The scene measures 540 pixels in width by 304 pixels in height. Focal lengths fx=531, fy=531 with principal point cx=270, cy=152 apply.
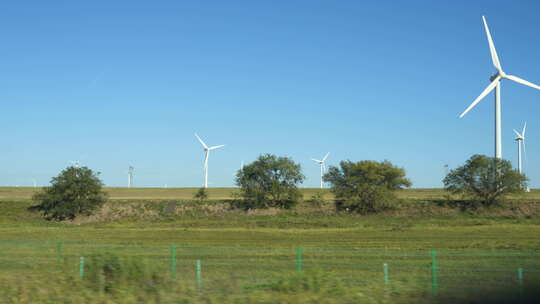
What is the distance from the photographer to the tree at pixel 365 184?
82.1 meters

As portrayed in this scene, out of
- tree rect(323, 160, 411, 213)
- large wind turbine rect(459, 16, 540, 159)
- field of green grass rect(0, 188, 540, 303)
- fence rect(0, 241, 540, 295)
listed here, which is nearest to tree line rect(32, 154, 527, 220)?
tree rect(323, 160, 411, 213)

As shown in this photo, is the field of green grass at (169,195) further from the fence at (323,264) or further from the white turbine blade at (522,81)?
the fence at (323,264)

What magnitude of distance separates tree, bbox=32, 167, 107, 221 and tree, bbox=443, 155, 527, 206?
181ft

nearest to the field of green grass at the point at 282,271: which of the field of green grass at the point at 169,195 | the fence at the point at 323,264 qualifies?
the fence at the point at 323,264

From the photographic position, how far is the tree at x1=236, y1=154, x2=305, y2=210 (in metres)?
86.2

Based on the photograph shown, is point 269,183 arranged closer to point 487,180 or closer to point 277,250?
point 487,180

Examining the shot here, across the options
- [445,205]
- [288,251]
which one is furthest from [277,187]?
[288,251]

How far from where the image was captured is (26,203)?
8712 cm

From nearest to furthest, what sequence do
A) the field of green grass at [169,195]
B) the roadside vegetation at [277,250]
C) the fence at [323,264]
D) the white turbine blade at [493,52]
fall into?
1. the roadside vegetation at [277,250]
2. the fence at [323,264]
3. the white turbine blade at [493,52]
4. the field of green grass at [169,195]

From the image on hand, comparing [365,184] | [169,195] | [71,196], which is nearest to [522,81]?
[365,184]

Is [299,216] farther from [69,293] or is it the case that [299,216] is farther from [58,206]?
[69,293]

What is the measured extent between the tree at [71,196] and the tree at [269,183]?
75.8 feet

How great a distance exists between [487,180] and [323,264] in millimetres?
63042

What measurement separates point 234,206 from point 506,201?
42.9 m
